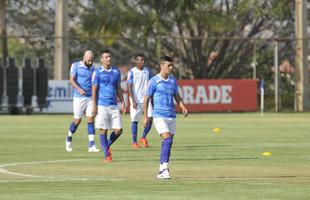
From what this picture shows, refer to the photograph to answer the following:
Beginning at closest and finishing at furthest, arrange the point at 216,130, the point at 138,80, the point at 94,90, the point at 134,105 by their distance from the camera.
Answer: the point at 94,90 → the point at 134,105 → the point at 138,80 → the point at 216,130

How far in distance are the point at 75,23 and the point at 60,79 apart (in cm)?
1494

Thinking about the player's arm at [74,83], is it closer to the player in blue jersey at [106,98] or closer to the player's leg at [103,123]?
the player in blue jersey at [106,98]

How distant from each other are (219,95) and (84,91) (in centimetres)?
2771

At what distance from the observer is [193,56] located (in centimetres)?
5828

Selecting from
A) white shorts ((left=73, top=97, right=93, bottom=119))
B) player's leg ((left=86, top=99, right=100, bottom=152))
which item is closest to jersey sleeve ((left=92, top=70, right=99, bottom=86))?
player's leg ((left=86, top=99, right=100, bottom=152))

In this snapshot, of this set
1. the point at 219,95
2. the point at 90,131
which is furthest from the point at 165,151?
the point at 219,95

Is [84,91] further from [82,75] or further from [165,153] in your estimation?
[165,153]

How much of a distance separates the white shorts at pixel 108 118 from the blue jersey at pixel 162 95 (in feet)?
13.0

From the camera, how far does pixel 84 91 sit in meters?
24.1

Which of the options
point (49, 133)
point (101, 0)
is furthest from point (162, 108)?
point (101, 0)

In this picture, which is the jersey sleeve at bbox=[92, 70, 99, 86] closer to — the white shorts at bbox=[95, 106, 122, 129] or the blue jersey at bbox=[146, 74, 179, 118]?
the white shorts at bbox=[95, 106, 122, 129]

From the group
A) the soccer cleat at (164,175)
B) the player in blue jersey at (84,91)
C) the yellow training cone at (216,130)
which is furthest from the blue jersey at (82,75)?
the yellow training cone at (216,130)

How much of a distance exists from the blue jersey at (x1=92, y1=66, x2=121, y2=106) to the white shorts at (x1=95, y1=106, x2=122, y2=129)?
5.0 inches

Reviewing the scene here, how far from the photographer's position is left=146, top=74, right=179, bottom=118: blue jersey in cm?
1770
